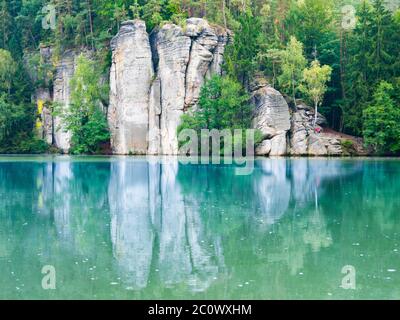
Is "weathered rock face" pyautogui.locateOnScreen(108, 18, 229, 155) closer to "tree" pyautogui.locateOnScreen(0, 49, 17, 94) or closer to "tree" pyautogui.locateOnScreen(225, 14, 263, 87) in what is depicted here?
"tree" pyautogui.locateOnScreen(225, 14, 263, 87)

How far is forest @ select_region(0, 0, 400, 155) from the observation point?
41.6 metres

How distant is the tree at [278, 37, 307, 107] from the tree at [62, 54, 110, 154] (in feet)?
51.9

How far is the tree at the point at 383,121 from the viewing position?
38375mm

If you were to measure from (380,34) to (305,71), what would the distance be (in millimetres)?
6083

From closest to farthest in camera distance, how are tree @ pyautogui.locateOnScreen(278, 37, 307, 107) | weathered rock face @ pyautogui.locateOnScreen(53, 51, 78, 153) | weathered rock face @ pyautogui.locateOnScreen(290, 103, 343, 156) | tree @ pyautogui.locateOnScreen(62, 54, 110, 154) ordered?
1. weathered rock face @ pyautogui.locateOnScreen(290, 103, 343, 156)
2. tree @ pyautogui.locateOnScreen(278, 37, 307, 107)
3. tree @ pyautogui.locateOnScreen(62, 54, 110, 154)
4. weathered rock face @ pyautogui.locateOnScreen(53, 51, 78, 153)

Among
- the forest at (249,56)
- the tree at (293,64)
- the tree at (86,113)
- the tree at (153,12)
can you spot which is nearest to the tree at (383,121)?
the forest at (249,56)

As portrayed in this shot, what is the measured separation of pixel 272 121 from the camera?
42.4 metres

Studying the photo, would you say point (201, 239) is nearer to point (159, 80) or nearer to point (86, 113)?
point (159, 80)

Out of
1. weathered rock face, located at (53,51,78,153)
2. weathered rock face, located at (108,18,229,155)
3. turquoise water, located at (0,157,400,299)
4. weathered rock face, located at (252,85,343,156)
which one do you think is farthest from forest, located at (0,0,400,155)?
turquoise water, located at (0,157,400,299)

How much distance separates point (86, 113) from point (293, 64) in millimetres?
18304

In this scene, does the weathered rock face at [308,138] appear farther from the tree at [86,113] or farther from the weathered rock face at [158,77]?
the tree at [86,113]

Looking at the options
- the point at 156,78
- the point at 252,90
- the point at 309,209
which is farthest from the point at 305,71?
the point at 309,209

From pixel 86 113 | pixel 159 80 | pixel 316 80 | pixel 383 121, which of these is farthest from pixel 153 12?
pixel 383 121

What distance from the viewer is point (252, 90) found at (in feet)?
149
